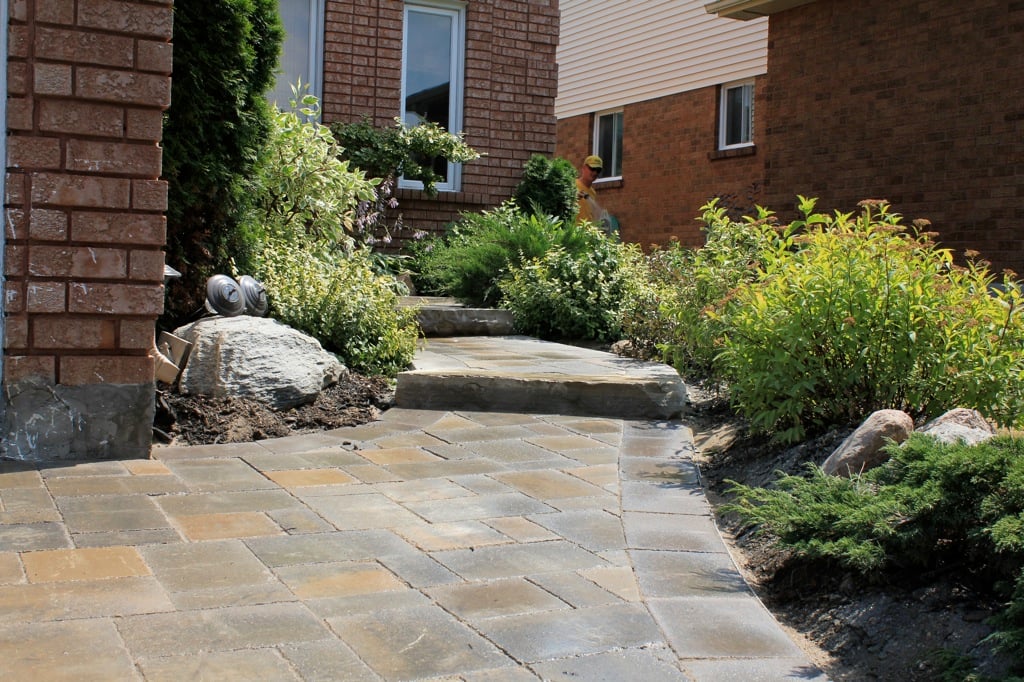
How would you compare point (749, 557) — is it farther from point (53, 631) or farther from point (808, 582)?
point (53, 631)

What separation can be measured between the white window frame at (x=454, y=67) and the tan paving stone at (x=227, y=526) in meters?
8.27

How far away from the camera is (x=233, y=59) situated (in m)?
5.98

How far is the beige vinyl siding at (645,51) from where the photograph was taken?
53.4 ft

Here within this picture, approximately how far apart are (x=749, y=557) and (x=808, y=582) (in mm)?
358

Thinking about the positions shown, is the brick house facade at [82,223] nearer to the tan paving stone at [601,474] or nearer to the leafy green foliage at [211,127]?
the leafy green foliage at [211,127]

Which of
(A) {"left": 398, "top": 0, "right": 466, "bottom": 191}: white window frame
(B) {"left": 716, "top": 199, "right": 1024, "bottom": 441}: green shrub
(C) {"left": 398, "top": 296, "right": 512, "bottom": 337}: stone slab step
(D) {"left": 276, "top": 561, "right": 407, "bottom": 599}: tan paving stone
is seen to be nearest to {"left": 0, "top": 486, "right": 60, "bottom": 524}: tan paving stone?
(D) {"left": 276, "top": 561, "right": 407, "bottom": 599}: tan paving stone

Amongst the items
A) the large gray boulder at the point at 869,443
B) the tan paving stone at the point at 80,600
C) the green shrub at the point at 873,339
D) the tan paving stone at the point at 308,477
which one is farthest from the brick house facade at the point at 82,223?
the large gray boulder at the point at 869,443

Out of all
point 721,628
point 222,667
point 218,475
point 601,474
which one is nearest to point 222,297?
point 218,475

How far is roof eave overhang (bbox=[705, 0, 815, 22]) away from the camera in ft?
43.0

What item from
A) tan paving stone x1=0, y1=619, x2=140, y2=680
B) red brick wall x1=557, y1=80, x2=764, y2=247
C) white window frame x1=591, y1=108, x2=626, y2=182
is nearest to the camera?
tan paving stone x1=0, y1=619, x2=140, y2=680

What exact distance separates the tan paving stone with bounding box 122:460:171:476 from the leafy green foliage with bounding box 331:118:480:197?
679 centimetres

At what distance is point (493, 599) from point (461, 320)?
5.74 meters

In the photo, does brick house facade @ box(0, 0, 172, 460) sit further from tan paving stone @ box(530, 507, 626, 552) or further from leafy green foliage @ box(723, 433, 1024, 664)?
leafy green foliage @ box(723, 433, 1024, 664)

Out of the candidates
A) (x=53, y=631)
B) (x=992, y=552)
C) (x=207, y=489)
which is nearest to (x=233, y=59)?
(x=207, y=489)
